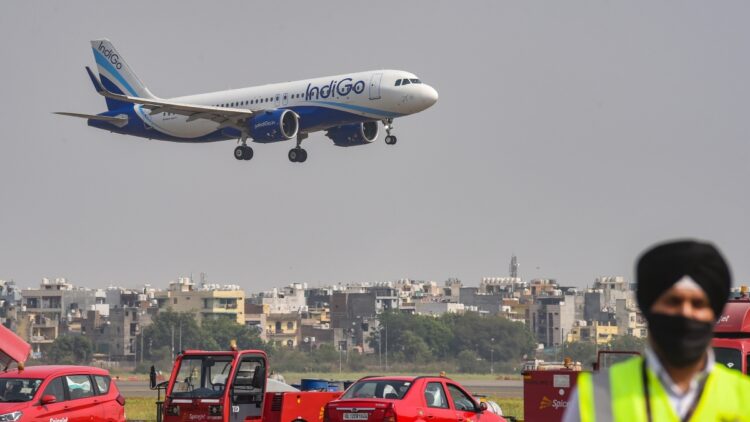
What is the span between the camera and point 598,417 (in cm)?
366

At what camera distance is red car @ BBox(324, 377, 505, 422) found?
67.0 ft

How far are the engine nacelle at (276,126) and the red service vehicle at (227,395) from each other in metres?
39.4

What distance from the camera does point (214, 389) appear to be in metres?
23.2

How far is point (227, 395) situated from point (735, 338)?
7783 mm

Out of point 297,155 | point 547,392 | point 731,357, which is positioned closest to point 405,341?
point 297,155

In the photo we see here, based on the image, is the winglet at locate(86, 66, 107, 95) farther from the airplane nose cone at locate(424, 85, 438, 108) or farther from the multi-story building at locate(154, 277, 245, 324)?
the multi-story building at locate(154, 277, 245, 324)

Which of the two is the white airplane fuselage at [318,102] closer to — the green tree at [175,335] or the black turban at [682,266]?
the black turban at [682,266]

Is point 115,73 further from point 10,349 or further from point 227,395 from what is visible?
point 227,395

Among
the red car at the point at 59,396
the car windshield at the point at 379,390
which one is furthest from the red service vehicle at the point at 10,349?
the car windshield at the point at 379,390

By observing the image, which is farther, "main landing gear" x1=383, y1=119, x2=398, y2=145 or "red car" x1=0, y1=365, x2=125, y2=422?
"main landing gear" x1=383, y1=119, x2=398, y2=145

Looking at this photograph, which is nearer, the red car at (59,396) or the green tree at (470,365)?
the red car at (59,396)

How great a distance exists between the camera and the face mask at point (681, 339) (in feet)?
12.3

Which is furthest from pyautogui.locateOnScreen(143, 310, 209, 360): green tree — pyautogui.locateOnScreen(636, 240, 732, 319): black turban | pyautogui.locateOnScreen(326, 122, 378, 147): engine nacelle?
pyautogui.locateOnScreen(636, 240, 732, 319): black turban

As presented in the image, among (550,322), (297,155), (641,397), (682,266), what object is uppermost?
(297,155)
